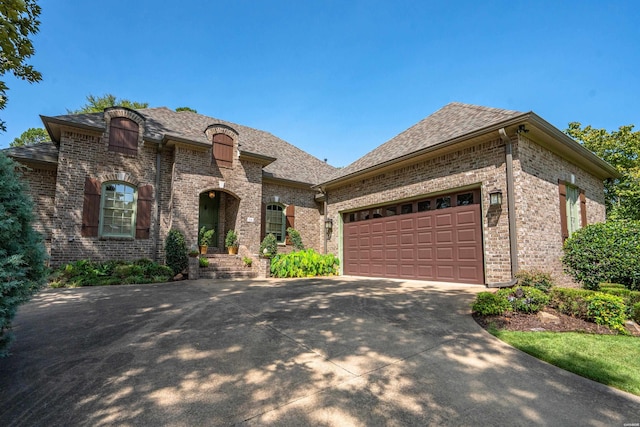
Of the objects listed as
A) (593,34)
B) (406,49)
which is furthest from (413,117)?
(593,34)

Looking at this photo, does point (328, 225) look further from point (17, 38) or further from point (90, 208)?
point (17, 38)

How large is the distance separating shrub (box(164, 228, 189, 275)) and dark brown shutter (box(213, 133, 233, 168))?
10.6ft

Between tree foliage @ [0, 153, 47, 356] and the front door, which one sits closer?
tree foliage @ [0, 153, 47, 356]

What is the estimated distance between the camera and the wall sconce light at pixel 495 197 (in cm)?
707

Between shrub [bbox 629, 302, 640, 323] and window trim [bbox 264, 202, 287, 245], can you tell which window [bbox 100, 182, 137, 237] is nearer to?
window trim [bbox 264, 202, 287, 245]

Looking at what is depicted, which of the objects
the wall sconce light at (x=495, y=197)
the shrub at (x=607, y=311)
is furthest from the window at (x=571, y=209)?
the shrub at (x=607, y=311)

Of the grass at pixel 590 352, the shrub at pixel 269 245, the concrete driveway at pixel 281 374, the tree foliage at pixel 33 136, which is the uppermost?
the tree foliage at pixel 33 136

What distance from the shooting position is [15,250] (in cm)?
253

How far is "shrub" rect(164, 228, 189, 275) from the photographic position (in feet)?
31.6

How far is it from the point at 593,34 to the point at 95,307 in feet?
40.8

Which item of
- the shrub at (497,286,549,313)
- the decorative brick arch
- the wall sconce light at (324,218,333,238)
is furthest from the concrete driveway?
the wall sconce light at (324,218,333,238)

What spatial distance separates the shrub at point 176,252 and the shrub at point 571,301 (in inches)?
382

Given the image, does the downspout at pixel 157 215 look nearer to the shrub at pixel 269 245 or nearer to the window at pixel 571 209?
the shrub at pixel 269 245

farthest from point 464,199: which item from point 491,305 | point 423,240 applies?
point 491,305
